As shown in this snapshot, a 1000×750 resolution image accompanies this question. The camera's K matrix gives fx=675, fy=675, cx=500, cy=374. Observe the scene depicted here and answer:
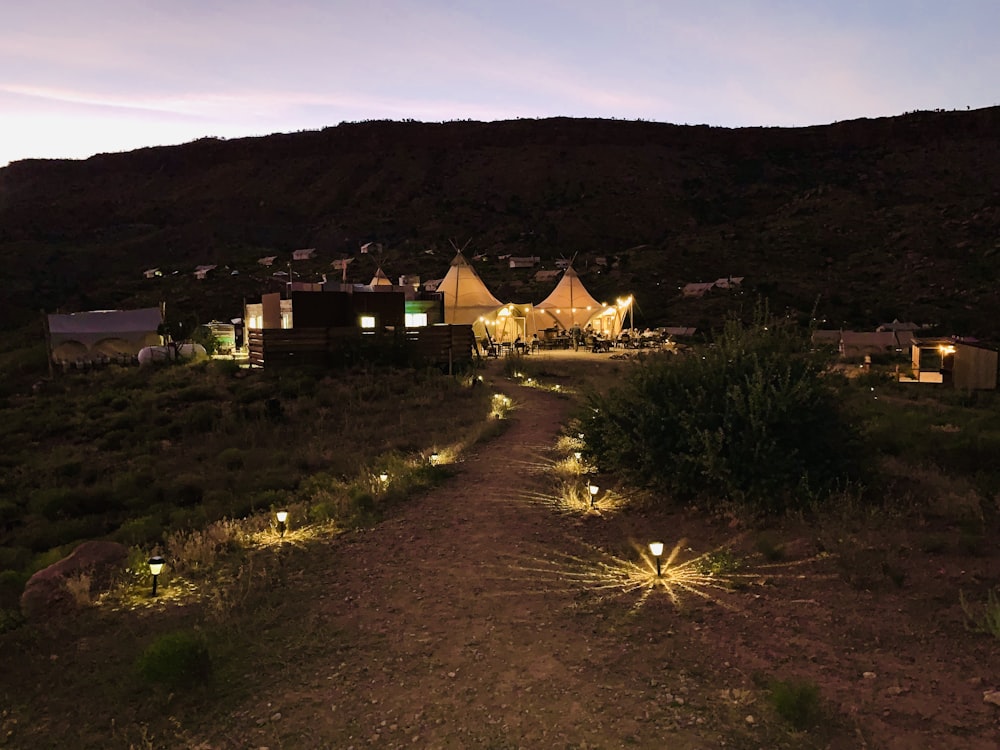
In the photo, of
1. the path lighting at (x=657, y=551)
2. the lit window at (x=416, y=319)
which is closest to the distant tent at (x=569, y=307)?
the lit window at (x=416, y=319)

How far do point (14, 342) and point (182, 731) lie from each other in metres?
41.5

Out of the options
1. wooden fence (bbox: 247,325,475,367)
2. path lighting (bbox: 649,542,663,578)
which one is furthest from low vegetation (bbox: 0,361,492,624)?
path lighting (bbox: 649,542,663,578)

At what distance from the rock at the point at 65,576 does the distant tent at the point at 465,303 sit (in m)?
23.9

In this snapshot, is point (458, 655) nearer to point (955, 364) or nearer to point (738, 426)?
point (738, 426)

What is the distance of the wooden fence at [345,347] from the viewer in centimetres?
2173

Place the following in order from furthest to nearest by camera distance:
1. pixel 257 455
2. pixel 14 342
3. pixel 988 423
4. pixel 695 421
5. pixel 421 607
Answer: pixel 14 342 → pixel 988 423 → pixel 257 455 → pixel 695 421 → pixel 421 607

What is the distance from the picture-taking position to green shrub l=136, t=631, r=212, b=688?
4.36 metres

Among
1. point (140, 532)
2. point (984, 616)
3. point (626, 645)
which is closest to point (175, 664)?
point (626, 645)

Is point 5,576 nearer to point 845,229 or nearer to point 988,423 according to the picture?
point 988,423

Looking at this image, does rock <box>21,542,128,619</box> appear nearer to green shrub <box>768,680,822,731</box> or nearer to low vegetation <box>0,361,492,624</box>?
low vegetation <box>0,361,492,624</box>

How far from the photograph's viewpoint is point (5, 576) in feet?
23.0

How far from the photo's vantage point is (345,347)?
2222 cm

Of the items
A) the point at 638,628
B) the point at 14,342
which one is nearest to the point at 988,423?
the point at 638,628

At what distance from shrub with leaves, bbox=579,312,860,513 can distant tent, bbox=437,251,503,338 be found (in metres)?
21.7
